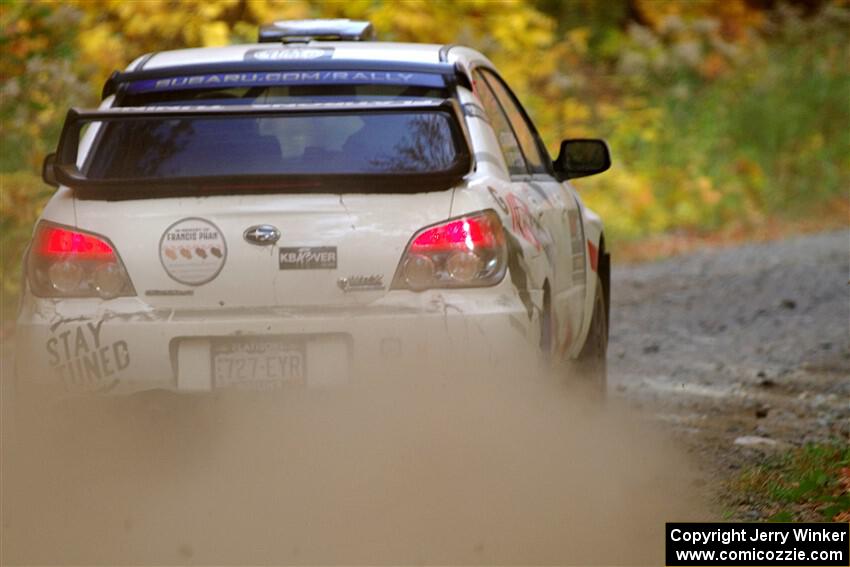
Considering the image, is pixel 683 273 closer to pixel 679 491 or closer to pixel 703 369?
pixel 703 369

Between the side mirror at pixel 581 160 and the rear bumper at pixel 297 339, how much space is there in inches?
80.4

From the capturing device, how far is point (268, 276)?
5.47 metres

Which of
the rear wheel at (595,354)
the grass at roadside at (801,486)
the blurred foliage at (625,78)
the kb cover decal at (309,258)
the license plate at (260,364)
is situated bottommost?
the blurred foliage at (625,78)

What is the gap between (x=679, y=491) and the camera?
629cm

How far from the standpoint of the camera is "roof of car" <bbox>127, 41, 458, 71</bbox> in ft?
20.9

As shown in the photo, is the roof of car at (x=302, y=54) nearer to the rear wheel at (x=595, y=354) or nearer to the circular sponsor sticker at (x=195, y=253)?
the circular sponsor sticker at (x=195, y=253)

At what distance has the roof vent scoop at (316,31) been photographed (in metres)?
7.75

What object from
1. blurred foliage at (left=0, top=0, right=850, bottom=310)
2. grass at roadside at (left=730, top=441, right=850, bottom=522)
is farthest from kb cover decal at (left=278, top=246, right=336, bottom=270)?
blurred foliage at (left=0, top=0, right=850, bottom=310)

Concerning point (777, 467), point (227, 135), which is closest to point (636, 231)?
point (777, 467)

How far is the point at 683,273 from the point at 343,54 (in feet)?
27.3

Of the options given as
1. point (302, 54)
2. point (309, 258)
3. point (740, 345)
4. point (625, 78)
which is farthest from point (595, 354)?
point (625, 78)

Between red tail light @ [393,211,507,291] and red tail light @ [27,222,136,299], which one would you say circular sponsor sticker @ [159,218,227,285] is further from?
red tail light @ [393,211,507,291]

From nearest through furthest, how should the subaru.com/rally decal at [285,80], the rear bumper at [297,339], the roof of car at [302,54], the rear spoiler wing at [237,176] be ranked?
1. the rear bumper at [297,339]
2. the rear spoiler wing at [237,176]
3. the subaru.com/rally decal at [285,80]
4. the roof of car at [302,54]

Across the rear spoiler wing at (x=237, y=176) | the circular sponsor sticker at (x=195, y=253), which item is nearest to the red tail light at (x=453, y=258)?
the rear spoiler wing at (x=237, y=176)
